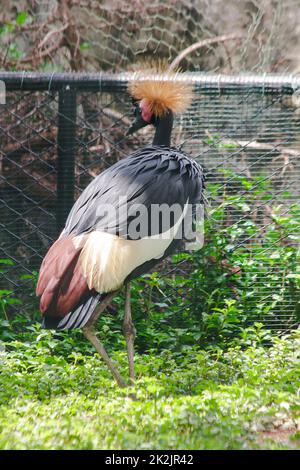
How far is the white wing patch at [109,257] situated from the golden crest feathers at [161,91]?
1020mm

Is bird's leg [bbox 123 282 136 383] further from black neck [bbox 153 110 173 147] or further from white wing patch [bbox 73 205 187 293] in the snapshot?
black neck [bbox 153 110 173 147]

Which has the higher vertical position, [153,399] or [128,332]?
[153,399]

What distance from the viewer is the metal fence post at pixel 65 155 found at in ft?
19.0

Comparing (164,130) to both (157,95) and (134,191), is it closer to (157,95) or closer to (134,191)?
(157,95)

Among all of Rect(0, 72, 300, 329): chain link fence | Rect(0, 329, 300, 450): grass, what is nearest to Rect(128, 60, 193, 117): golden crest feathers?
Rect(0, 72, 300, 329): chain link fence

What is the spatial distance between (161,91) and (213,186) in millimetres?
860

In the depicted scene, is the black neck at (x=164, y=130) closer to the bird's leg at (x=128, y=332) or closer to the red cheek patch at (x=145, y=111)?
the red cheek patch at (x=145, y=111)

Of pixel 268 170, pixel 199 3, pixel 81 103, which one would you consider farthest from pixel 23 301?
pixel 199 3

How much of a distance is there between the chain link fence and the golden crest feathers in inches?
13.4

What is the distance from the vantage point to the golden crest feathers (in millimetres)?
5234

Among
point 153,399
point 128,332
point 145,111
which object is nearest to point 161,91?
point 145,111

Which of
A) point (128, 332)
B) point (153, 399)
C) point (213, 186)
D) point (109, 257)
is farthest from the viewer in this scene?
point (213, 186)

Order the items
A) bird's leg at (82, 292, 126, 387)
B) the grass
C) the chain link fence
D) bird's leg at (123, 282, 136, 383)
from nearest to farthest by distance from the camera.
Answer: the grass < bird's leg at (82, 292, 126, 387) < bird's leg at (123, 282, 136, 383) < the chain link fence

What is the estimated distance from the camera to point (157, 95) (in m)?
5.22
